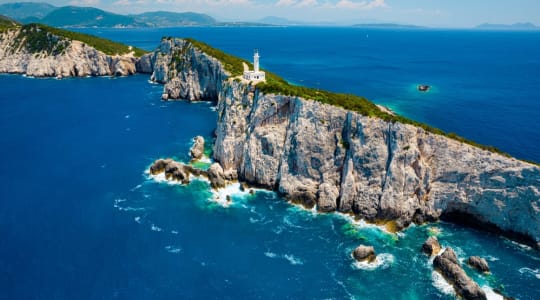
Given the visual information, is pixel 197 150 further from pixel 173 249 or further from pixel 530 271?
pixel 530 271

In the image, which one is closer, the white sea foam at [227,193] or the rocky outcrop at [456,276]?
the rocky outcrop at [456,276]

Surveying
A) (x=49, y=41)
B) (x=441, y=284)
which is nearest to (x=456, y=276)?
(x=441, y=284)

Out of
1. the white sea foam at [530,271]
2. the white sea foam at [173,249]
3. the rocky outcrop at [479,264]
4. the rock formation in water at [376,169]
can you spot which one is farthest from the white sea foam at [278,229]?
the white sea foam at [530,271]

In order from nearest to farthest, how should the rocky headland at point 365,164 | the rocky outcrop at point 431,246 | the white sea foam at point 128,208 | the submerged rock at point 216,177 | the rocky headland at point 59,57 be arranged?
the rocky outcrop at point 431,246
the rocky headland at point 365,164
the white sea foam at point 128,208
the submerged rock at point 216,177
the rocky headland at point 59,57

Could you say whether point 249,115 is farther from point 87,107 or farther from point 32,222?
point 87,107

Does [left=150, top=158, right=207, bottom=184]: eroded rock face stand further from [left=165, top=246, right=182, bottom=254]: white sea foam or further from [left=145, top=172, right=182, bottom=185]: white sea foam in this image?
[left=165, top=246, right=182, bottom=254]: white sea foam

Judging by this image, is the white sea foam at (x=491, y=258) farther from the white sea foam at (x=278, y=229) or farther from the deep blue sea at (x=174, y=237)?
the white sea foam at (x=278, y=229)

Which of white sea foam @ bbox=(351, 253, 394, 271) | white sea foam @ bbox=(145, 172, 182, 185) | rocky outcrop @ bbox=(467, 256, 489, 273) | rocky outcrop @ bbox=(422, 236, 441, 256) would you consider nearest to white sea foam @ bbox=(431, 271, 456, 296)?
rocky outcrop @ bbox=(422, 236, 441, 256)
